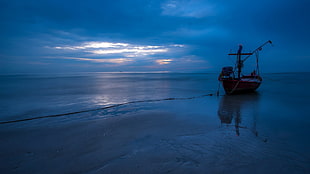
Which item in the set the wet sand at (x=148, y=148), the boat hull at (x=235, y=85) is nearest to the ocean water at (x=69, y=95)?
the wet sand at (x=148, y=148)

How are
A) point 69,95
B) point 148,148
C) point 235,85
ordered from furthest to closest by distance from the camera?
point 69,95, point 235,85, point 148,148

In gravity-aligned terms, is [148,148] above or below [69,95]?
below

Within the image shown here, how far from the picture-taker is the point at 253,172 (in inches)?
145

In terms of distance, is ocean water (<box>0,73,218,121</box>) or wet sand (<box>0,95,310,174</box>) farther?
ocean water (<box>0,73,218,121</box>)

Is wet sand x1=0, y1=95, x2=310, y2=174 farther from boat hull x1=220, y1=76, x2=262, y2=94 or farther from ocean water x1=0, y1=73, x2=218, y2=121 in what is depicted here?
boat hull x1=220, y1=76, x2=262, y2=94

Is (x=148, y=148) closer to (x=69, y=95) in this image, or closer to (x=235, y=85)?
(x=235, y=85)

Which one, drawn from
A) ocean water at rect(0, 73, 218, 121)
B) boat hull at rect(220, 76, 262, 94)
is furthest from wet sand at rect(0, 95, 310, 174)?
boat hull at rect(220, 76, 262, 94)

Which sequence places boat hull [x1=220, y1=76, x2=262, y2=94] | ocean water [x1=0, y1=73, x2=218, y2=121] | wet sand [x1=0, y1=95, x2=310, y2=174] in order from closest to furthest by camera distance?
wet sand [x1=0, y1=95, x2=310, y2=174] → ocean water [x1=0, y1=73, x2=218, y2=121] → boat hull [x1=220, y1=76, x2=262, y2=94]

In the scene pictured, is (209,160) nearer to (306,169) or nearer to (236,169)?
(236,169)

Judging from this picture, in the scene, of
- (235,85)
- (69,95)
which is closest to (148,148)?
(235,85)

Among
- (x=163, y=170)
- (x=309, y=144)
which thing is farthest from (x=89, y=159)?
(x=309, y=144)

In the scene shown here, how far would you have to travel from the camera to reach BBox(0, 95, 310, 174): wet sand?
3846 mm

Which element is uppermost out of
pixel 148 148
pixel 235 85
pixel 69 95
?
pixel 235 85

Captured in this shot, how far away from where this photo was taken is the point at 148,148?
481 cm
